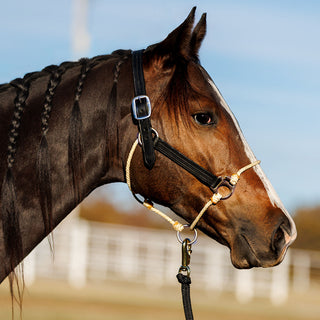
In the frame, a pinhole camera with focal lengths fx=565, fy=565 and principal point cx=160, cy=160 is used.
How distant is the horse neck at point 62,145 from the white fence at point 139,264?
57.0 feet

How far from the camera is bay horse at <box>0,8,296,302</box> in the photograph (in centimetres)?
275

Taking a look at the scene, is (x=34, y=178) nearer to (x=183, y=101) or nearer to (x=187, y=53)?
(x=183, y=101)

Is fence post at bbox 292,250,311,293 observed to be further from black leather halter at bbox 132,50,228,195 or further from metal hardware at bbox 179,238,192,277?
black leather halter at bbox 132,50,228,195

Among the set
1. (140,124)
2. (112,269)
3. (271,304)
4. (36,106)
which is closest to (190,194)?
(140,124)

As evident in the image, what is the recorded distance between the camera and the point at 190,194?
289cm

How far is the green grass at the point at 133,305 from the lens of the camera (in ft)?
43.0

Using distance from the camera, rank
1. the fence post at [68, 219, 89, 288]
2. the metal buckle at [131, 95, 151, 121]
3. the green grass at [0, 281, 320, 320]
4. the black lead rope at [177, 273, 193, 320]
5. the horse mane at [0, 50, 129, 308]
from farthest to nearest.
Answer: the fence post at [68, 219, 89, 288], the green grass at [0, 281, 320, 320], the black lead rope at [177, 273, 193, 320], the metal buckle at [131, 95, 151, 121], the horse mane at [0, 50, 129, 308]

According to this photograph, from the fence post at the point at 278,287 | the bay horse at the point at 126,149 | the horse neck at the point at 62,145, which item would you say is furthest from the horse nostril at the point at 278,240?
the fence post at the point at 278,287

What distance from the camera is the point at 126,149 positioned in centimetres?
288

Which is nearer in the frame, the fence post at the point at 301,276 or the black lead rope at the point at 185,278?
the black lead rope at the point at 185,278

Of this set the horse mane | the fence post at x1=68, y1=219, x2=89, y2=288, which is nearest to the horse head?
the horse mane

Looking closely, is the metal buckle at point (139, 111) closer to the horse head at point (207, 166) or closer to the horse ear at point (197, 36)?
the horse head at point (207, 166)

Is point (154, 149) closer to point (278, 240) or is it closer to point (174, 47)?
point (174, 47)

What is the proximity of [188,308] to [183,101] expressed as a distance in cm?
107
